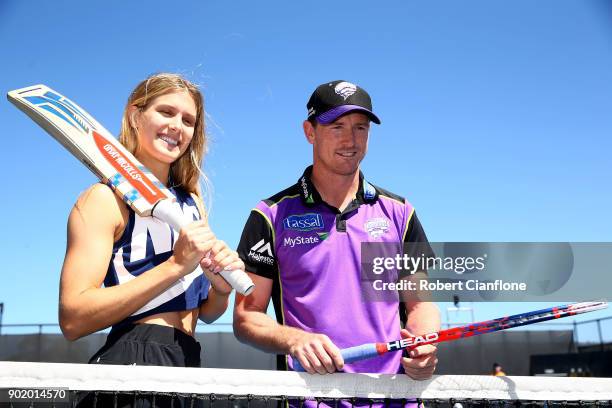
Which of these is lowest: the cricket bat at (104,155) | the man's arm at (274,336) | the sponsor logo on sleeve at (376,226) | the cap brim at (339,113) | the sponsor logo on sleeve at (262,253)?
the man's arm at (274,336)

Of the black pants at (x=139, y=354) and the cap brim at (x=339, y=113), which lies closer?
the black pants at (x=139, y=354)

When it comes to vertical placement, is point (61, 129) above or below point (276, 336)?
above

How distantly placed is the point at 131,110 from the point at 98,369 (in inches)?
52.5

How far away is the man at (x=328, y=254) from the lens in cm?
296

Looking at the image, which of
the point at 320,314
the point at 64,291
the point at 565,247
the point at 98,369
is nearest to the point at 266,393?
the point at 320,314

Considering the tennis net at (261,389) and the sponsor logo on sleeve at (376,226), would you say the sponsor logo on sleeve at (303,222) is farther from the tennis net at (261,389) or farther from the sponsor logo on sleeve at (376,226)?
the tennis net at (261,389)

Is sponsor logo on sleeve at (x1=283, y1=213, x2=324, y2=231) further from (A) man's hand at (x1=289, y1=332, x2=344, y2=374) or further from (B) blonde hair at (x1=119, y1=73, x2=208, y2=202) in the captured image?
(A) man's hand at (x1=289, y1=332, x2=344, y2=374)

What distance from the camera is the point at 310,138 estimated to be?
3672mm

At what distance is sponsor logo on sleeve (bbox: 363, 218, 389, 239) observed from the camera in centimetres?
325

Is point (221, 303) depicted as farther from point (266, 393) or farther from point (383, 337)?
point (383, 337)

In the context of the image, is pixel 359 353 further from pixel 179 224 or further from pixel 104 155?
pixel 104 155

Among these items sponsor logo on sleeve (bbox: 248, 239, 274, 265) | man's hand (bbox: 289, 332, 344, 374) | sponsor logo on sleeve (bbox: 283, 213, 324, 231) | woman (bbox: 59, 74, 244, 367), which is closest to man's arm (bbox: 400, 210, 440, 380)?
man's hand (bbox: 289, 332, 344, 374)

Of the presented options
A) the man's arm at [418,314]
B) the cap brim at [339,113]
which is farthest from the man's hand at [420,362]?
the cap brim at [339,113]

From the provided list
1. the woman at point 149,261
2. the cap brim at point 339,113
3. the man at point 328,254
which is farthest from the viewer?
the cap brim at point 339,113
